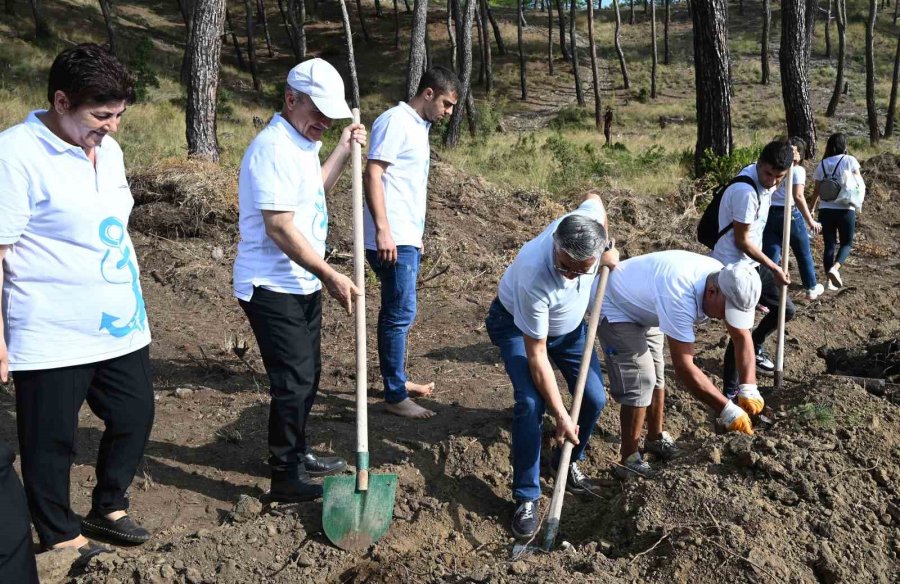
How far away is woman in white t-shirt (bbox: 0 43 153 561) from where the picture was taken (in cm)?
288

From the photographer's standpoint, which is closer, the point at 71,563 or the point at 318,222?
the point at 71,563

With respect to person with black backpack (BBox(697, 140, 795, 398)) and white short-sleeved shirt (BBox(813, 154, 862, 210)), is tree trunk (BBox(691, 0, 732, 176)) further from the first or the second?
person with black backpack (BBox(697, 140, 795, 398))

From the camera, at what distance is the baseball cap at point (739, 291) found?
3.75 m

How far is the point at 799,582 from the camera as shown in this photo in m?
3.35

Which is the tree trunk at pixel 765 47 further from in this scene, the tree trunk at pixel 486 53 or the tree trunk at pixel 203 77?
the tree trunk at pixel 203 77

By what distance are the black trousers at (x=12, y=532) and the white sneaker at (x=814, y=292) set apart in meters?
7.42

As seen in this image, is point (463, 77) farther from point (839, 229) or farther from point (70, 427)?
point (70, 427)

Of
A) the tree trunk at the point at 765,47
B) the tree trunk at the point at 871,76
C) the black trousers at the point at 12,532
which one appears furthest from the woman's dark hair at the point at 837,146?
the tree trunk at the point at 765,47

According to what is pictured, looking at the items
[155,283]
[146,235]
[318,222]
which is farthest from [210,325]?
[318,222]

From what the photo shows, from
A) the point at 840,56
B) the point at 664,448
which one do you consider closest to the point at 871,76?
the point at 840,56

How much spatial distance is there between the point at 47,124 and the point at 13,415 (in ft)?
8.73

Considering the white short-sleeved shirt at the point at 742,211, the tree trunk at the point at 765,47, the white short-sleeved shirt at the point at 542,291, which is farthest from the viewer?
the tree trunk at the point at 765,47

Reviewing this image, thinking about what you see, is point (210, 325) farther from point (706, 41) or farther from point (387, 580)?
point (706, 41)

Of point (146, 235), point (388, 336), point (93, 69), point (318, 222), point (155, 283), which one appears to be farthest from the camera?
point (146, 235)
